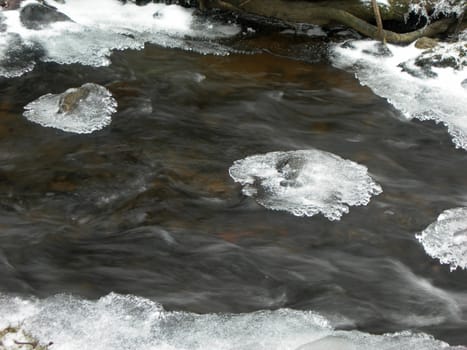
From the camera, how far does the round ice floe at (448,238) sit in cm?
518

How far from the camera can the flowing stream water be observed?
4406 millimetres

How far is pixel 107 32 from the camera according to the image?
361 inches

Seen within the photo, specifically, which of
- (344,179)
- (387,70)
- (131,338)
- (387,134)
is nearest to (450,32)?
(387,70)

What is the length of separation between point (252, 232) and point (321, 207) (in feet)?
2.30

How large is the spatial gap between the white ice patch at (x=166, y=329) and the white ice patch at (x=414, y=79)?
135 inches

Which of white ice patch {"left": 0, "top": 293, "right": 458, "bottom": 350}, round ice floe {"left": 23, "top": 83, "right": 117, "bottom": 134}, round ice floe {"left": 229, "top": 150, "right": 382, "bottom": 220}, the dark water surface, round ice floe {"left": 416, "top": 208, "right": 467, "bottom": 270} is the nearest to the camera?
white ice patch {"left": 0, "top": 293, "right": 458, "bottom": 350}

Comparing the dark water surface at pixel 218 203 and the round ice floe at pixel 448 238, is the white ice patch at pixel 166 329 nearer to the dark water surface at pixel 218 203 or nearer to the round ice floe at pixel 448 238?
the dark water surface at pixel 218 203

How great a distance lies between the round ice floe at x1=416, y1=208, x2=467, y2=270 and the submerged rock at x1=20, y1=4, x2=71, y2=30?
630 centimetres

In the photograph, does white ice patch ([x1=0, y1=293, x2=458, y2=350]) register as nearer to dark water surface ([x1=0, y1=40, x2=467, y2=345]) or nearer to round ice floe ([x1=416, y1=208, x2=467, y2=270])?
dark water surface ([x1=0, y1=40, x2=467, y2=345])

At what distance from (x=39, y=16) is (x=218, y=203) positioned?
16.6ft

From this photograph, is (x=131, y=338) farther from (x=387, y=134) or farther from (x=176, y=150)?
(x=387, y=134)

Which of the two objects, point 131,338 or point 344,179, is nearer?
point 131,338

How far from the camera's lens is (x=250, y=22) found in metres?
9.69

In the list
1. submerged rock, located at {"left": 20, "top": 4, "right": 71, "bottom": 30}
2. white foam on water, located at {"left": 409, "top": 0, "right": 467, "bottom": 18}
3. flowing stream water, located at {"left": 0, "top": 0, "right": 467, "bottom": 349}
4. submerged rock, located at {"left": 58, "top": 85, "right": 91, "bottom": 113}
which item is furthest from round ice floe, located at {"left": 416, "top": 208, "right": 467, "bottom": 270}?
submerged rock, located at {"left": 20, "top": 4, "right": 71, "bottom": 30}
